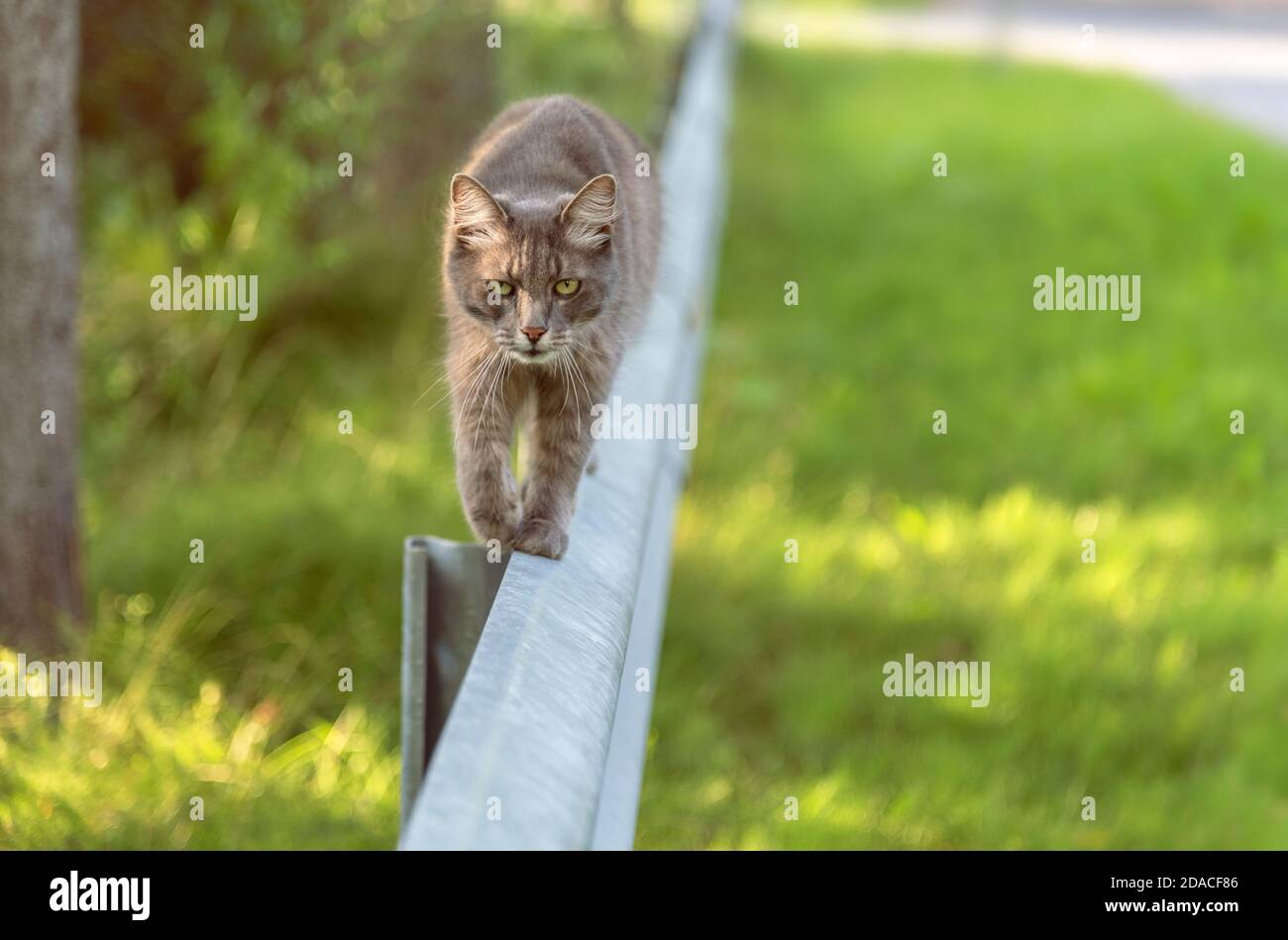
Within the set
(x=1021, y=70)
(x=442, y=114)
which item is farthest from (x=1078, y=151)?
(x=442, y=114)

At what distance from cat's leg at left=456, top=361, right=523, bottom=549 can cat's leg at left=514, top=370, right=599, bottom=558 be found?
5cm

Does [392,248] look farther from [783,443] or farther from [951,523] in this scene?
[951,523]

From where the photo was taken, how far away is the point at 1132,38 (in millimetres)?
17250

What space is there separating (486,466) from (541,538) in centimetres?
51

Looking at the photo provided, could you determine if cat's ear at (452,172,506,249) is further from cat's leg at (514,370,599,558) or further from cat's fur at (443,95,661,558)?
cat's leg at (514,370,599,558)

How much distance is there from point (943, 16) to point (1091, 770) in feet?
61.4

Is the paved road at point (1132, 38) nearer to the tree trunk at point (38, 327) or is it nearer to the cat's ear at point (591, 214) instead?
the cat's ear at point (591, 214)

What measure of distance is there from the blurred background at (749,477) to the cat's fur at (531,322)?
0.95 meters

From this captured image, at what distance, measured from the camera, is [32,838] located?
3484mm

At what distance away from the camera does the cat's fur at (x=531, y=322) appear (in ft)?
11.0

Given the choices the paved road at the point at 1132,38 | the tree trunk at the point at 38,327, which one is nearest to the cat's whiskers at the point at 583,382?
the tree trunk at the point at 38,327

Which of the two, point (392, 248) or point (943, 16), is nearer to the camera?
point (392, 248)

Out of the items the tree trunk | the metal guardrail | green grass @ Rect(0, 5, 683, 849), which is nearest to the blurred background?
green grass @ Rect(0, 5, 683, 849)
